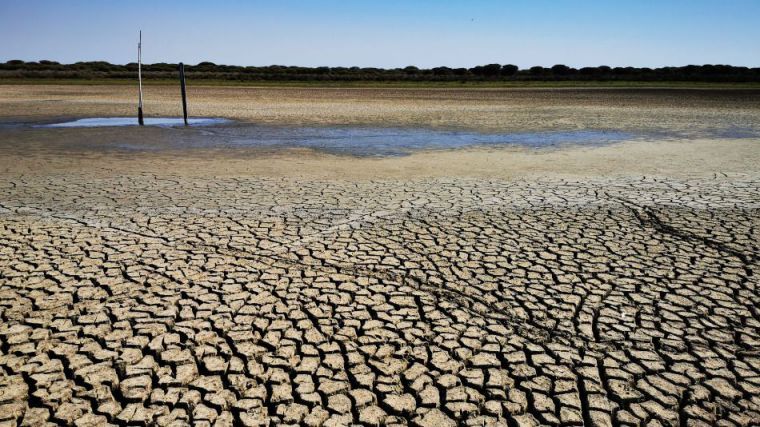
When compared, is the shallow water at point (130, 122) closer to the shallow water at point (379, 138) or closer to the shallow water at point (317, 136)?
the shallow water at point (317, 136)

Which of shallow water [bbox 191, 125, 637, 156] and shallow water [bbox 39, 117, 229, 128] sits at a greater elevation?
shallow water [bbox 39, 117, 229, 128]

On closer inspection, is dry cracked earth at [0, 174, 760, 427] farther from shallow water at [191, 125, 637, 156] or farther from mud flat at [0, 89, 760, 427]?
shallow water at [191, 125, 637, 156]

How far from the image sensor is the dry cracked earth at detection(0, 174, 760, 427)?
2262 millimetres

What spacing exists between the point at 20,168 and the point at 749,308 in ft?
26.4

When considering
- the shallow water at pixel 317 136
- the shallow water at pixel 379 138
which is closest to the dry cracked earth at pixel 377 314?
the shallow water at pixel 317 136

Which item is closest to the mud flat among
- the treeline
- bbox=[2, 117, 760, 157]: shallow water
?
bbox=[2, 117, 760, 157]: shallow water

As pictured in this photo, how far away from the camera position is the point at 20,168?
23.7 feet

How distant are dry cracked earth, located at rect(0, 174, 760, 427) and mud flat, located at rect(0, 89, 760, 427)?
0.04 ft

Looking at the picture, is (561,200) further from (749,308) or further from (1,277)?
(1,277)

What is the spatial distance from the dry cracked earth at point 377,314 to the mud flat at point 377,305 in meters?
0.01

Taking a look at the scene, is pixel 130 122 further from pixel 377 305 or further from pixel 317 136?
pixel 377 305

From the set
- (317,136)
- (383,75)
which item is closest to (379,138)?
(317,136)

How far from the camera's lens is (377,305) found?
315 centimetres

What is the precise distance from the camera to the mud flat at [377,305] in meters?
2.28
